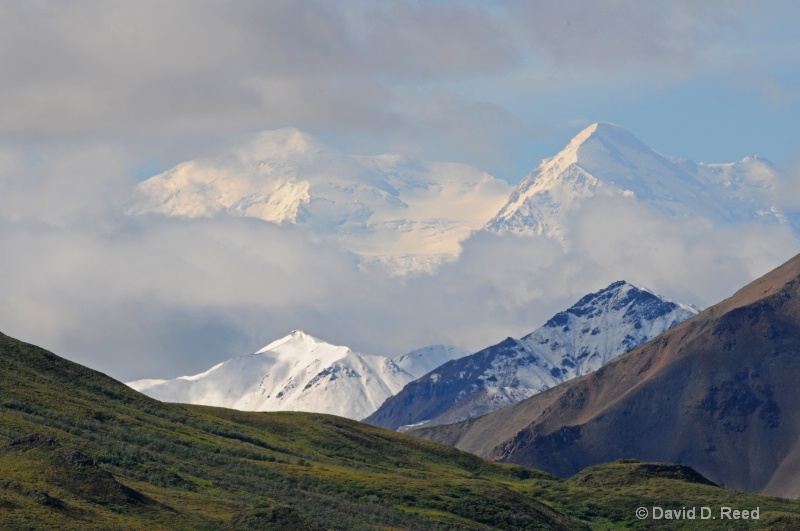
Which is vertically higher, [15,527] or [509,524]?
[509,524]

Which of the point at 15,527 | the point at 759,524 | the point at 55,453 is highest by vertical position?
the point at 759,524

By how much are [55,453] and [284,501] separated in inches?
1437

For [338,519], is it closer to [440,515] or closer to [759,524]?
[440,515]

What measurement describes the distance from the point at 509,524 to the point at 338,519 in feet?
145

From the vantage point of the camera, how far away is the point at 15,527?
4296 inches

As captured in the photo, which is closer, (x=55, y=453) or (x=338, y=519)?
(x=55, y=453)

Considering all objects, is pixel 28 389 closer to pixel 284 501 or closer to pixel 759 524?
pixel 284 501

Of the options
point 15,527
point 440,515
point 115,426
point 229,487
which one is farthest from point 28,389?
point 15,527

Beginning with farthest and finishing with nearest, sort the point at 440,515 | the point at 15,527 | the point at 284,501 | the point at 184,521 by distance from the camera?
the point at 440,515
the point at 284,501
the point at 184,521
the point at 15,527

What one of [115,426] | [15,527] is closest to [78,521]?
[15,527]

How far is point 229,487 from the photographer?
541 ft

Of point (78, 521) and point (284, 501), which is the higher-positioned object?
point (284, 501)

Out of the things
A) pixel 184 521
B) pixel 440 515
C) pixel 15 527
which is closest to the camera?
pixel 15 527

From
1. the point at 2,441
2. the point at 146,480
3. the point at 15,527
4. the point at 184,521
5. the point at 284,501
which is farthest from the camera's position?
the point at 284,501
